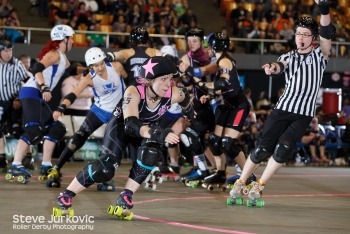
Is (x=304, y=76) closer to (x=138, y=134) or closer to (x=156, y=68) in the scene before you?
(x=156, y=68)

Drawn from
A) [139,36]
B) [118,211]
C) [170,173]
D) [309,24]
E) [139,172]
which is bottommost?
[170,173]

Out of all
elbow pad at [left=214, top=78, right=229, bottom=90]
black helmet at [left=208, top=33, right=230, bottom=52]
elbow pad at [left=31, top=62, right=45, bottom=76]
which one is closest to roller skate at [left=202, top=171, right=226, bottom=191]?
elbow pad at [left=214, top=78, right=229, bottom=90]

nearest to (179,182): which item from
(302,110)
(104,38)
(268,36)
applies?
(302,110)

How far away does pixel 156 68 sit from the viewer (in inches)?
231

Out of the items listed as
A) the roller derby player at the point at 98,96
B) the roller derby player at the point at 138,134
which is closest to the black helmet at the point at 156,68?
the roller derby player at the point at 138,134

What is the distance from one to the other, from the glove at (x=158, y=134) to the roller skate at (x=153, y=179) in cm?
252

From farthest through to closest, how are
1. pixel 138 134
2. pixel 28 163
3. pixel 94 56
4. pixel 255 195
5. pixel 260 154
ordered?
pixel 28 163 → pixel 94 56 → pixel 260 154 → pixel 255 195 → pixel 138 134

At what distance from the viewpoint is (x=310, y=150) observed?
15328 mm

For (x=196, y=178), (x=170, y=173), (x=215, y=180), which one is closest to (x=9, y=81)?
(x=170, y=173)

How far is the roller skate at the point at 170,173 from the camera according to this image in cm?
1003

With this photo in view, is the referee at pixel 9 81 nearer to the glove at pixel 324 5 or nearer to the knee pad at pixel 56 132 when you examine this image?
the knee pad at pixel 56 132

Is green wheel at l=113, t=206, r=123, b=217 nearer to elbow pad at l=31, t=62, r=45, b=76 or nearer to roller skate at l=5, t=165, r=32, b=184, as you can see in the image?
roller skate at l=5, t=165, r=32, b=184

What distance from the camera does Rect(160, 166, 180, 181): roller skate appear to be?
10.0m

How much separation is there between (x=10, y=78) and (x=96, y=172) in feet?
17.3
